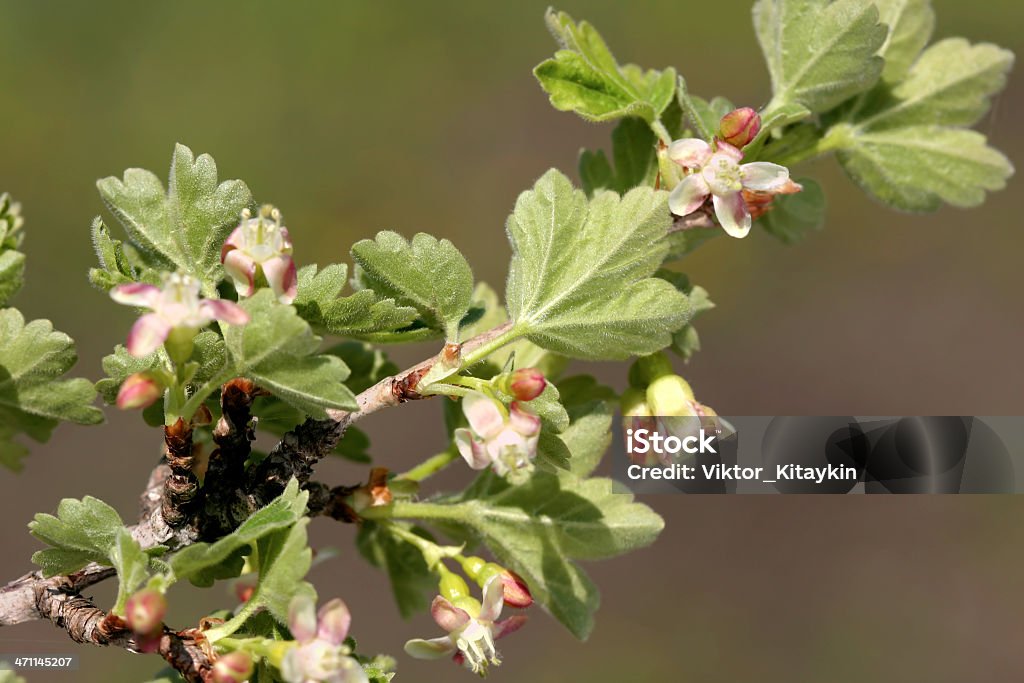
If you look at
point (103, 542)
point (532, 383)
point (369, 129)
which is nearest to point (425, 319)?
point (532, 383)

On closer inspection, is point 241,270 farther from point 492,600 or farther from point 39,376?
point 492,600

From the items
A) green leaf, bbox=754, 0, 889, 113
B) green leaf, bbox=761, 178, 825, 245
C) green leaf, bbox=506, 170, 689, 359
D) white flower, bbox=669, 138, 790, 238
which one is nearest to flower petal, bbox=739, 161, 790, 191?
white flower, bbox=669, 138, 790, 238

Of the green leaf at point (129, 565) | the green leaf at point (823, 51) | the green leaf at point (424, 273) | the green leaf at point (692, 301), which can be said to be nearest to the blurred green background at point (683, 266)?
the green leaf at point (823, 51)

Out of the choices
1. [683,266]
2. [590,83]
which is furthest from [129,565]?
[683,266]

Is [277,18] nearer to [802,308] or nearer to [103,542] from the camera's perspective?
[802,308]

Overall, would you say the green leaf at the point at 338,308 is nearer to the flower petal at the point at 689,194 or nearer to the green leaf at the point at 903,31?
the flower petal at the point at 689,194
